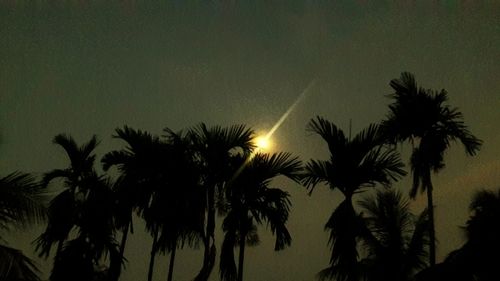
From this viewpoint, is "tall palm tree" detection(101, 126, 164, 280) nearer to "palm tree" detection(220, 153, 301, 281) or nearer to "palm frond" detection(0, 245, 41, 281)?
"palm tree" detection(220, 153, 301, 281)

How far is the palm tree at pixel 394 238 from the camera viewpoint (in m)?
20.1

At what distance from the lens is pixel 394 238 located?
2184 cm

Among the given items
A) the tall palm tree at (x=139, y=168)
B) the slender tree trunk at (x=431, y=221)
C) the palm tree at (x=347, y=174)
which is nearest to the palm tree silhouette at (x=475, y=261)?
the palm tree at (x=347, y=174)

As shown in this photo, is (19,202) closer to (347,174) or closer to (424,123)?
(347,174)

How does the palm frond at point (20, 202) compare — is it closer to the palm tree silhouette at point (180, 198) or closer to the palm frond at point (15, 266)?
the palm frond at point (15, 266)

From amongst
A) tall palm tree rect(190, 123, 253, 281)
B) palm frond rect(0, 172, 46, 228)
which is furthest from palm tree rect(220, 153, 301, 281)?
palm frond rect(0, 172, 46, 228)

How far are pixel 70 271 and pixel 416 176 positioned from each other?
12.7m

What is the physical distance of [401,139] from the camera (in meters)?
16.2

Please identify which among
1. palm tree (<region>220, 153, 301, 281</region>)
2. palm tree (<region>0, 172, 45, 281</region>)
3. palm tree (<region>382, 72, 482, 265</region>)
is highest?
palm tree (<region>382, 72, 482, 265</region>)

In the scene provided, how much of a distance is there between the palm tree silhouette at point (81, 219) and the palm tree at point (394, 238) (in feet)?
35.5

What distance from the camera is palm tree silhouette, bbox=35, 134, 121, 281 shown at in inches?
514

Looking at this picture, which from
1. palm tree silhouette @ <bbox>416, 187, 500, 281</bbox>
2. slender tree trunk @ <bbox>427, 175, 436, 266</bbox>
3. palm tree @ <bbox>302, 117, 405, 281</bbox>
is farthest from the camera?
slender tree trunk @ <bbox>427, 175, 436, 266</bbox>

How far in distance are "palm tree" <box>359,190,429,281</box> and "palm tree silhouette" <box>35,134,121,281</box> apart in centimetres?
1081

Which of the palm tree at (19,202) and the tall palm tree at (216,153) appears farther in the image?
the tall palm tree at (216,153)
